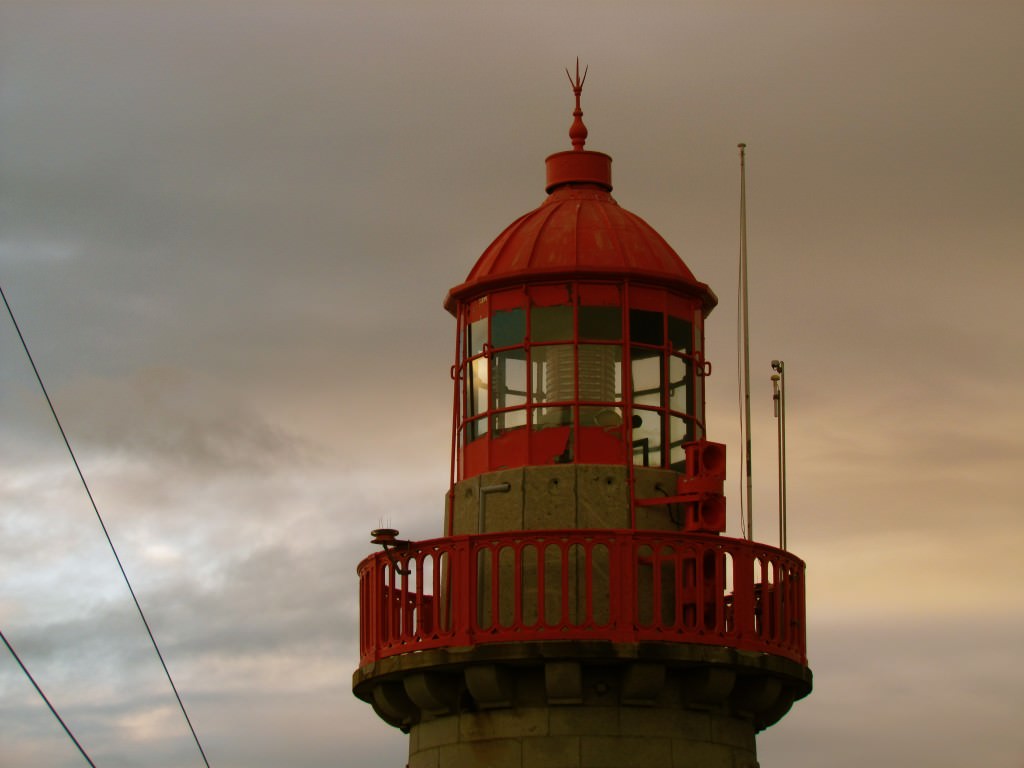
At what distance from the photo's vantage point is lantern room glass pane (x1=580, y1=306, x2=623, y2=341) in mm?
33594

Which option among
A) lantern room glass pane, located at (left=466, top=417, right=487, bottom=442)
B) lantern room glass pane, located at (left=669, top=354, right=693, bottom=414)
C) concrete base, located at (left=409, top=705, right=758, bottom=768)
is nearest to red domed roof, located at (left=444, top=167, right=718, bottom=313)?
lantern room glass pane, located at (left=669, top=354, right=693, bottom=414)

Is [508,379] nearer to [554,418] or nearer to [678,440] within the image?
[554,418]

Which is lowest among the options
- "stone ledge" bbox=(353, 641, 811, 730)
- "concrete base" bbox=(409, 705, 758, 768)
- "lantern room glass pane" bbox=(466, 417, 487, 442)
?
"concrete base" bbox=(409, 705, 758, 768)

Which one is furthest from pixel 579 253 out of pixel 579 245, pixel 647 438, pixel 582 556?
pixel 582 556

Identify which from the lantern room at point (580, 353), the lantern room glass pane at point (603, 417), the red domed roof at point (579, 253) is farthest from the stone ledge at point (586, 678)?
the red domed roof at point (579, 253)

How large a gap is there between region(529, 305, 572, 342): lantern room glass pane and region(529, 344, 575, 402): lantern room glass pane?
0.43 ft

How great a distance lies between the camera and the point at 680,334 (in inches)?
1348

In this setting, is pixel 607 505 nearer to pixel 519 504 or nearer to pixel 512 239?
pixel 519 504

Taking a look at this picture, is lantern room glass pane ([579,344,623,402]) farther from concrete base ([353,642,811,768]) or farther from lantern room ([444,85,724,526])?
concrete base ([353,642,811,768])

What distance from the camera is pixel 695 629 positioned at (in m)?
31.6

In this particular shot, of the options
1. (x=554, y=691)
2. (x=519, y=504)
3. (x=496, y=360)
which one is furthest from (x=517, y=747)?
(x=496, y=360)

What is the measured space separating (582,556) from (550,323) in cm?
328

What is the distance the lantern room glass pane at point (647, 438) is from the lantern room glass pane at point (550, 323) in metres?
1.39

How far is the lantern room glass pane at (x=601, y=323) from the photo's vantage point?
33594 mm
